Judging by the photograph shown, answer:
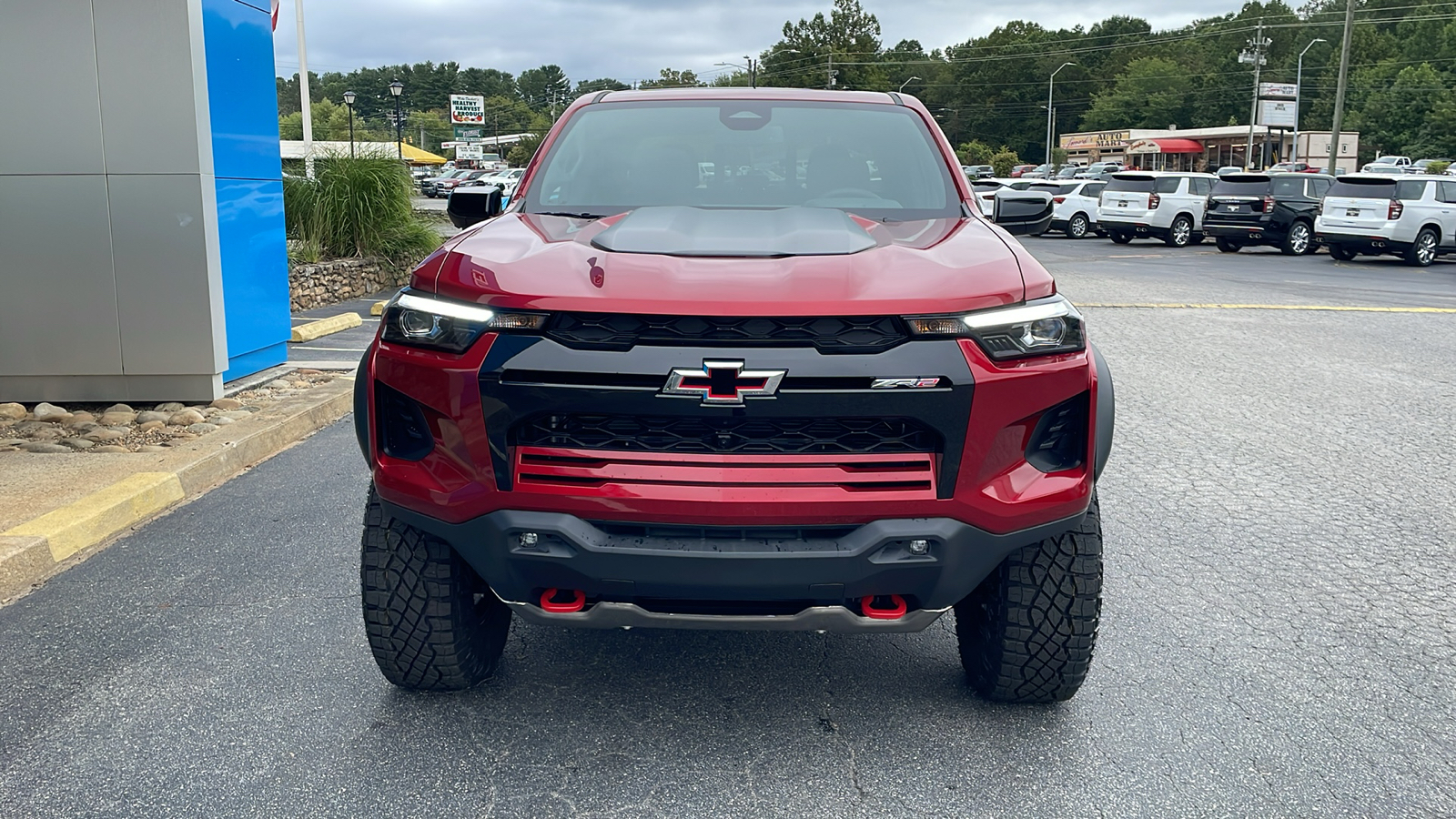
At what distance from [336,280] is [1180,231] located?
2085 cm

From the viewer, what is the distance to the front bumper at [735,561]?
2.67 m

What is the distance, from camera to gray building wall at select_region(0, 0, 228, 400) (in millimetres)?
7039

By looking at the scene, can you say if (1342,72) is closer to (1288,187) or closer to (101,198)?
(1288,187)

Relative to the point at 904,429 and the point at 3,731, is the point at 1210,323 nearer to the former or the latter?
the point at 904,429

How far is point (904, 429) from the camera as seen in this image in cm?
273

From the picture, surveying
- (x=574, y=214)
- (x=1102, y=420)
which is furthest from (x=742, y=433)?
(x=574, y=214)

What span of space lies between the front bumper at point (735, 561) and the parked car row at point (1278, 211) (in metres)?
19.1

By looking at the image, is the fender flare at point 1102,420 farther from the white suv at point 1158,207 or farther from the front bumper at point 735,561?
the white suv at point 1158,207

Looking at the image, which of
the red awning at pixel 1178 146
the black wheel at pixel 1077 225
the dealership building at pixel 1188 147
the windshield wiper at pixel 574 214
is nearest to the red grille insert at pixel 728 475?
the windshield wiper at pixel 574 214

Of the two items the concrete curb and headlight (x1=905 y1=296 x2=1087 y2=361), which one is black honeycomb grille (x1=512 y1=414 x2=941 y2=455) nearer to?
headlight (x1=905 y1=296 x2=1087 y2=361)

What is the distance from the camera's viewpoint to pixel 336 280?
13664mm

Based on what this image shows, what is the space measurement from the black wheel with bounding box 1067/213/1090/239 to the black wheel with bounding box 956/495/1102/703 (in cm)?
2942

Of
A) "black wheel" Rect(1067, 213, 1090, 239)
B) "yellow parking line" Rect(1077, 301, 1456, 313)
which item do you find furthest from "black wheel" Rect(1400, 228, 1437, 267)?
"black wheel" Rect(1067, 213, 1090, 239)

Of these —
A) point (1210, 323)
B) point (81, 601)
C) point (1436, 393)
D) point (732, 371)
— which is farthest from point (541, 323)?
point (1210, 323)
